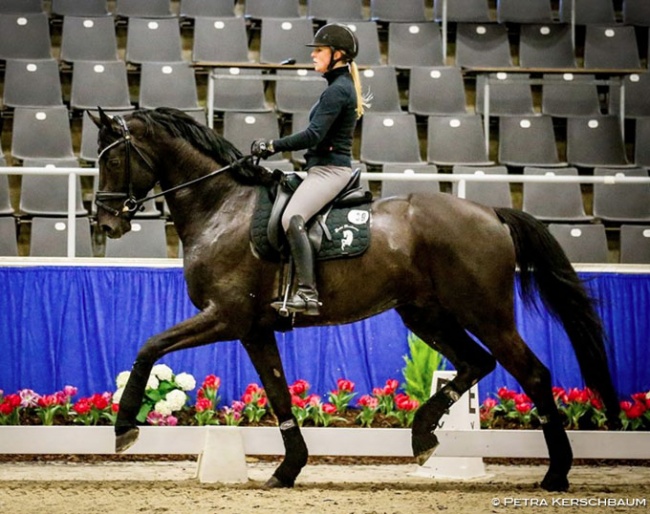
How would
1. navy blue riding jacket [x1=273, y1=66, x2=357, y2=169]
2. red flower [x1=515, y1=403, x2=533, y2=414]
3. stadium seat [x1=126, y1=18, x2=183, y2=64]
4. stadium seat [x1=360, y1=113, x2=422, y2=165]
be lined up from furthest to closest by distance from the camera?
stadium seat [x1=126, y1=18, x2=183, y2=64], stadium seat [x1=360, y1=113, x2=422, y2=165], red flower [x1=515, y1=403, x2=533, y2=414], navy blue riding jacket [x1=273, y1=66, x2=357, y2=169]

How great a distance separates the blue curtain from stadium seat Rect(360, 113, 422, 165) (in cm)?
243

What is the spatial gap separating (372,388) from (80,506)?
2.93 meters

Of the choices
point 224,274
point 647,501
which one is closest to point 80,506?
point 224,274

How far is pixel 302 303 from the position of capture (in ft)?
17.6

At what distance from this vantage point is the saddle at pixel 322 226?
5.51m

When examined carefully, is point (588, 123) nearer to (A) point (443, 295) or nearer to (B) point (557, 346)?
(B) point (557, 346)

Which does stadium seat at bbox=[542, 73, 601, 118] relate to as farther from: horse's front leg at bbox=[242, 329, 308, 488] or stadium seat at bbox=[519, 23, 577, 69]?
horse's front leg at bbox=[242, 329, 308, 488]

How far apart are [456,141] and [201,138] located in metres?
4.38

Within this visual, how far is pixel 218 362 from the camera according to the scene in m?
7.31

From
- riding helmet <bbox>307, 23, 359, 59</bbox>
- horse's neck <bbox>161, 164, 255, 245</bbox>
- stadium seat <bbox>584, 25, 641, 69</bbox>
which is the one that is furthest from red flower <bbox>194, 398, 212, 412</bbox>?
stadium seat <bbox>584, 25, 641, 69</bbox>

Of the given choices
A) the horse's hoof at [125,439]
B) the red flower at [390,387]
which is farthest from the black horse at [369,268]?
the red flower at [390,387]

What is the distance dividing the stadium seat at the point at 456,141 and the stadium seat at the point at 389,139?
0.18 meters

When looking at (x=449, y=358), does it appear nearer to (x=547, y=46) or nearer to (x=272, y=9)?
(x=547, y=46)

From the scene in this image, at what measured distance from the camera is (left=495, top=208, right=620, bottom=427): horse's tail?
5.80 metres
